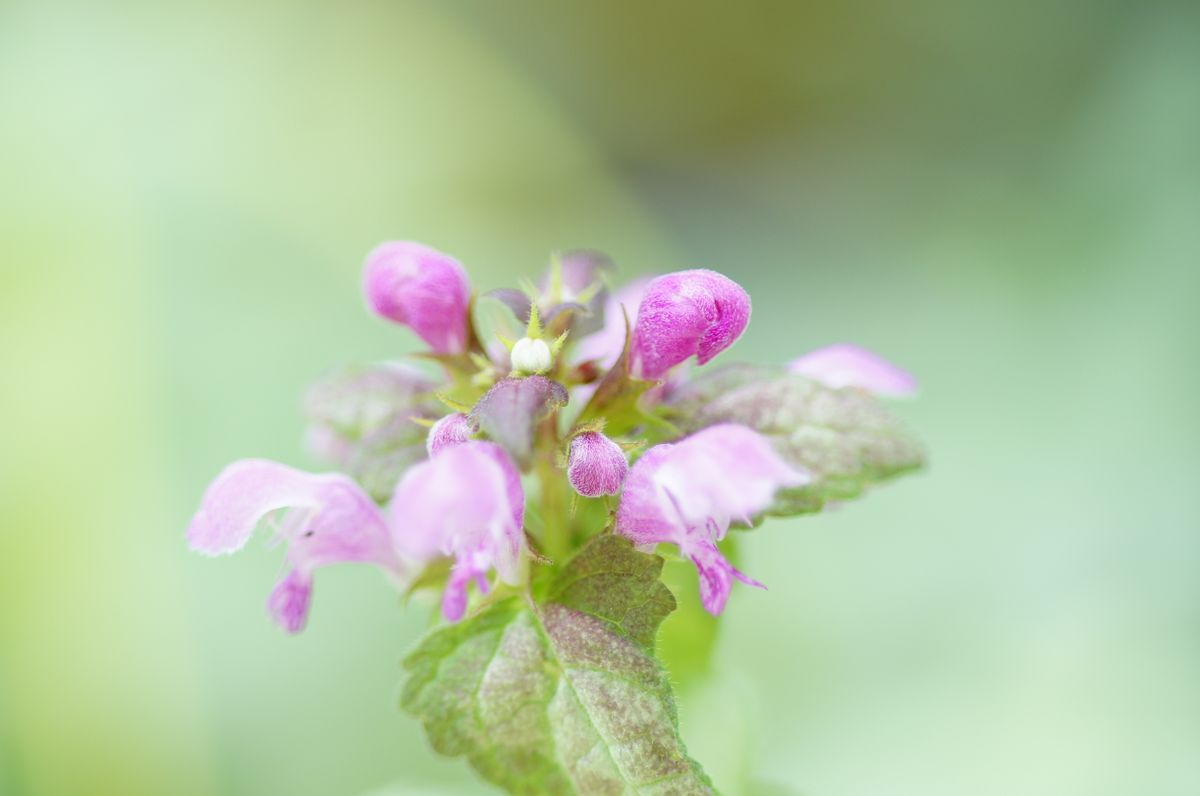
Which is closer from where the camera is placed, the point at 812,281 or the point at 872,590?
the point at 872,590

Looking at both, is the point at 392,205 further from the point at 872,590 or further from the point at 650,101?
the point at 872,590

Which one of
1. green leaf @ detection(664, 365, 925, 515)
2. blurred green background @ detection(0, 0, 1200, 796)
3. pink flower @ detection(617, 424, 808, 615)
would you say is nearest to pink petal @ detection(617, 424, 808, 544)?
pink flower @ detection(617, 424, 808, 615)

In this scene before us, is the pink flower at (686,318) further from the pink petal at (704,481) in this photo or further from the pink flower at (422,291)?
the pink flower at (422,291)

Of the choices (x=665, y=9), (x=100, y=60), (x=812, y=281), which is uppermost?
(x=665, y=9)

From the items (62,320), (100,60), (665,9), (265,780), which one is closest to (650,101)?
(665,9)

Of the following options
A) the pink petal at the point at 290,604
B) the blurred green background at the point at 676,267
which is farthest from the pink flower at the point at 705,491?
the blurred green background at the point at 676,267

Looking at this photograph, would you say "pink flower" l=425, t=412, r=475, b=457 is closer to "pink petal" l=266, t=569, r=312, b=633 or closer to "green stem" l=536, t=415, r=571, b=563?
"green stem" l=536, t=415, r=571, b=563

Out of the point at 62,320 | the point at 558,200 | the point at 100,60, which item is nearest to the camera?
the point at 62,320

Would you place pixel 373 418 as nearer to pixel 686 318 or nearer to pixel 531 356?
pixel 531 356
